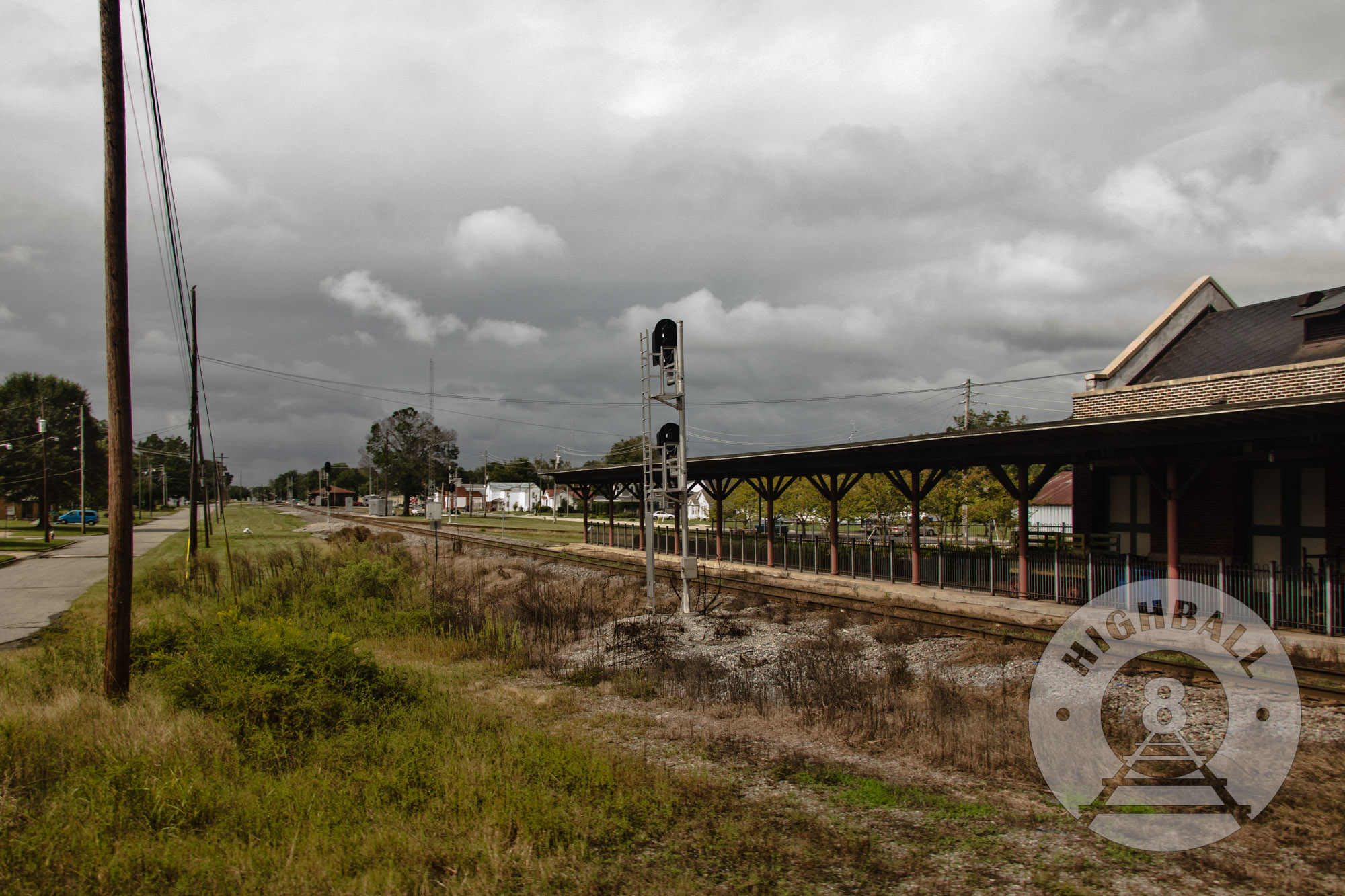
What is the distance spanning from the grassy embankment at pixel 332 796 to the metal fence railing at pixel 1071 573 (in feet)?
41.3

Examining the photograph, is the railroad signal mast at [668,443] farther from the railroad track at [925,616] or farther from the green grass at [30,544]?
the green grass at [30,544]

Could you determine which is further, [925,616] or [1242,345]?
[1242,345]

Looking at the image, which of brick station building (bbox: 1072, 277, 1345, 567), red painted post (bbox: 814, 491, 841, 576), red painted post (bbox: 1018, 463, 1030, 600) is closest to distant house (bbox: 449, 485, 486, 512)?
red painted post (bbox: 814, 491, 841, 576)

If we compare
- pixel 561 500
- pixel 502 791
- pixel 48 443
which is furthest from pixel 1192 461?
pixel 561 500

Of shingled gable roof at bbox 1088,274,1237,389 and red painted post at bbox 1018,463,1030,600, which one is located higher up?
shingled gable roof at bbox 1088,274,1237,389

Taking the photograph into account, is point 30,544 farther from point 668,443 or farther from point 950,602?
point 950,602

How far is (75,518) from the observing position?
8362 centimetres

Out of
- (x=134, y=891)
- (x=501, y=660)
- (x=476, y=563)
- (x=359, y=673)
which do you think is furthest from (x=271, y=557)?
(x=134, y=891)

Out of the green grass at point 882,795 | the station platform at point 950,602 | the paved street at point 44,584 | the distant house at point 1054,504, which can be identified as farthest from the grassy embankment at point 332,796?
the distant house at point 1054,504

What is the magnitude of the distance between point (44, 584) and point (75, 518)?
236 ft

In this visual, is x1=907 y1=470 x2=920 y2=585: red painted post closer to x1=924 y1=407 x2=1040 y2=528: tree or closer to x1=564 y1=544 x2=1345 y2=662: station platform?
x1=564 y1=544 x2=1345 y2=662: station platform

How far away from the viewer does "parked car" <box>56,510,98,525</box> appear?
75.2 m

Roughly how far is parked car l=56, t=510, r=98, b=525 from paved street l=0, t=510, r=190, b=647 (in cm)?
3517

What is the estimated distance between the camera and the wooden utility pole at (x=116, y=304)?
9242 mm
